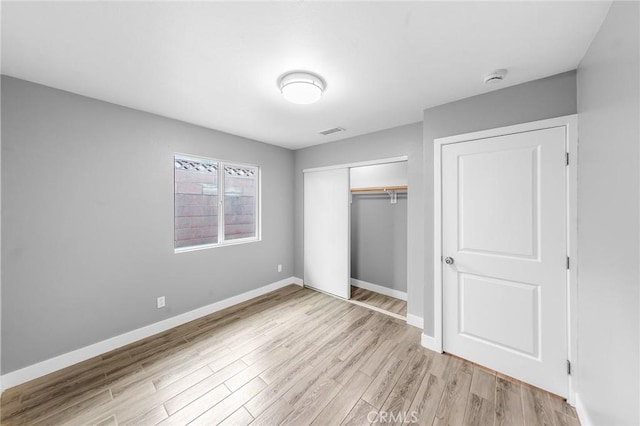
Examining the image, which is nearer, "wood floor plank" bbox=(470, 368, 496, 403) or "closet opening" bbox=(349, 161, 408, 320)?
"wood floor plank" bbox=(470, 368, 496, 403)

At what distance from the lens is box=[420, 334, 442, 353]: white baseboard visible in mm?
2283

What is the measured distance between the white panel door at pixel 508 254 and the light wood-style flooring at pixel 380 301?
992mm

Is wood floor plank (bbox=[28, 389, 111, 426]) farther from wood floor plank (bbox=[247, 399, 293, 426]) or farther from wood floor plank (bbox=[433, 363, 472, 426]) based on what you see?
wood floor plank (bbox=[433, 363, 472, 426])

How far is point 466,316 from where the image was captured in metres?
2.14

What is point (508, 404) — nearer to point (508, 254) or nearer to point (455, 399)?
point (455, 399)

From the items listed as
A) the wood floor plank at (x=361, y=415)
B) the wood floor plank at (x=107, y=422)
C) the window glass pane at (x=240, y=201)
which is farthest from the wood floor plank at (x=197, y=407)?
the window glass pane at (x=240, y=201)

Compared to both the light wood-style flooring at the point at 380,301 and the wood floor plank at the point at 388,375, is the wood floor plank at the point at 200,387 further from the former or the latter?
the light wood-style flooring at the point at 380,301

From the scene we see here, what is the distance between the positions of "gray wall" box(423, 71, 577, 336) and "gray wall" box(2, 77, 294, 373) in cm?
265

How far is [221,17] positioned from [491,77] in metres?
1.92

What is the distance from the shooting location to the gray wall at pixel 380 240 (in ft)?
11.9

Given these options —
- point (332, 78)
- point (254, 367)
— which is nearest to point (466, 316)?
point (254, 367)

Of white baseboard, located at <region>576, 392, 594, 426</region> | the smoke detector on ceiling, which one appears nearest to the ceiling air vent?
the smoke detector on ceiling

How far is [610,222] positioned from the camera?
1.18 metres

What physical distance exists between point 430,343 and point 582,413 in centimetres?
102
